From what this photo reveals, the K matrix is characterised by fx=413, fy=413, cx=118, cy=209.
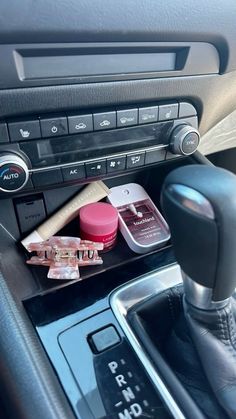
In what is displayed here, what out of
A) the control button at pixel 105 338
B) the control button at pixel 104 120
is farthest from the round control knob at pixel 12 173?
the control button at pixel 105 338

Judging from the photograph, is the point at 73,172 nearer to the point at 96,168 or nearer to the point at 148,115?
A: the point at 96,168

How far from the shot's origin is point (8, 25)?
0.47m

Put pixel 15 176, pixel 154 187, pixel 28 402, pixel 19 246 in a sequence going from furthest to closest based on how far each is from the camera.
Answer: pixel 154 187, pixel 19 246, pixel 15 176, pixel 28 402

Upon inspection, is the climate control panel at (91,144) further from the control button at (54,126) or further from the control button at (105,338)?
the control button at (105,338)

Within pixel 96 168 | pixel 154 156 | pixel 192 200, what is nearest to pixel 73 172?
pixel 96 168

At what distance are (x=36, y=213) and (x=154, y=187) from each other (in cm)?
23

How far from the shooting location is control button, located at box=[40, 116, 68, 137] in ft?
1.77

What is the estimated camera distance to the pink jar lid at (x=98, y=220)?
24.0 inches

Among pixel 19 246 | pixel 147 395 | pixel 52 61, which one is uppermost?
pixel 52 61

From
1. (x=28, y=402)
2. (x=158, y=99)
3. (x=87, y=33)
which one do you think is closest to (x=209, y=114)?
(x=158, y=99)

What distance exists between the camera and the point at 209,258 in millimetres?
417

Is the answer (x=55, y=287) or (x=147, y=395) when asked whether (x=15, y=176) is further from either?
(x=147, y=395)

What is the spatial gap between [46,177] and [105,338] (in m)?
0.23

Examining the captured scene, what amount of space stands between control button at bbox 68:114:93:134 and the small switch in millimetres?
144
